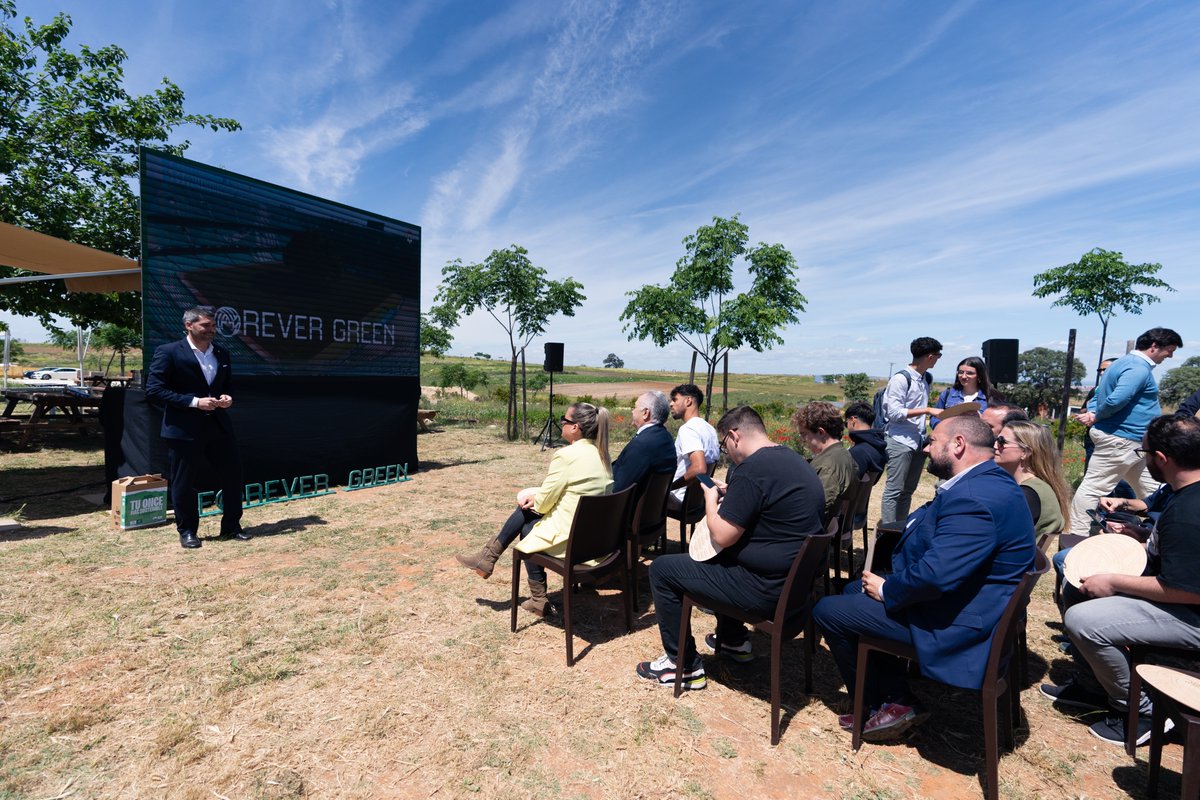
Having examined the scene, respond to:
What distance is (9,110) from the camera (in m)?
9.03

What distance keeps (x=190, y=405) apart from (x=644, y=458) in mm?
3675

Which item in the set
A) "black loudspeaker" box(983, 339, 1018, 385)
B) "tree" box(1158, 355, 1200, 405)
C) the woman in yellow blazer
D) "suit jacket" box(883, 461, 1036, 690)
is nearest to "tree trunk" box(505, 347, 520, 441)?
"black loudspeaker" box(983, 339, 1018, 385)

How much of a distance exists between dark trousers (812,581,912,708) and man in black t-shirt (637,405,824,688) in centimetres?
23

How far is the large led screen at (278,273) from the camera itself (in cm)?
538

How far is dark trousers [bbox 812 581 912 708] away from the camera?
2229mm

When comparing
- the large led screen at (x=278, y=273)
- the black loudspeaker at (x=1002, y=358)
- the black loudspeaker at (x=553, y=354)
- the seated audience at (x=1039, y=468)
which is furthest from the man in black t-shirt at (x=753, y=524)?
the black loudspeaker at (x=553, y=354)

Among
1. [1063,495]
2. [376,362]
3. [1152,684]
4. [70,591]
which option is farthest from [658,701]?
[376,362]

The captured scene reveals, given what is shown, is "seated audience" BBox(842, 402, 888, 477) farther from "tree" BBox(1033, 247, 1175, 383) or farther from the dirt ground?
"tree" BBox(1033, 247, 1175, 383)

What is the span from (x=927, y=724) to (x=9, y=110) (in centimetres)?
1427

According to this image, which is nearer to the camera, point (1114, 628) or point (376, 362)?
point (1114, 628)

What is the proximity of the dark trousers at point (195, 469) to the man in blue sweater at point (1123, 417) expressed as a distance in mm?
6683

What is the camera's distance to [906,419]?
4.61m

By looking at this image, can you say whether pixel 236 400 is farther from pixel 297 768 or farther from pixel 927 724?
pixel 927 724

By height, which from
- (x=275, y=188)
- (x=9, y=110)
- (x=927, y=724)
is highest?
(x=9, y=110)
